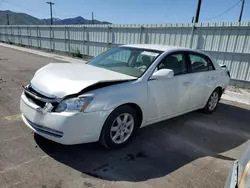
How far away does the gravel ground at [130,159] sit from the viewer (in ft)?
8.21

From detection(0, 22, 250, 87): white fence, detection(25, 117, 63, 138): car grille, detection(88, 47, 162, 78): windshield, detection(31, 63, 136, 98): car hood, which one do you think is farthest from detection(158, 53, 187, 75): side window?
detection(0, 22, 250, 87): white fence

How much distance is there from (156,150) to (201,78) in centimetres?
208

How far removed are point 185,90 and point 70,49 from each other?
1522cm

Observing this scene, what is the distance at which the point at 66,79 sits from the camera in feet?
9.64

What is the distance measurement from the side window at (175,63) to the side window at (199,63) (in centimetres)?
30

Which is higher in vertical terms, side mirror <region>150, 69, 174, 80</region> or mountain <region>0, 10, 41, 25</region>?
mountain <region>0, 10, 41, 25</region>

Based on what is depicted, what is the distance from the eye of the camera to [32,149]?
3.04m

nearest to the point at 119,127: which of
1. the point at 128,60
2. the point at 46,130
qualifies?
the point at 46,130

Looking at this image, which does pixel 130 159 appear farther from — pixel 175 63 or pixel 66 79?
pixel 175 63

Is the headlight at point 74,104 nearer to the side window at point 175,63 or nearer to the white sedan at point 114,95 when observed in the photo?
the white sedan at point 114,95

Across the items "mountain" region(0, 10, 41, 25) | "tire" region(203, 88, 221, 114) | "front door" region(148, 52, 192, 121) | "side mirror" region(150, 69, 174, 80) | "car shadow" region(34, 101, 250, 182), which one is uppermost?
"mountain" region(0, 10, 41, 25)

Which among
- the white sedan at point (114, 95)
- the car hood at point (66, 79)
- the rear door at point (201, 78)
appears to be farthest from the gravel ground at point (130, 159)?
the car hood at point (66, 79)

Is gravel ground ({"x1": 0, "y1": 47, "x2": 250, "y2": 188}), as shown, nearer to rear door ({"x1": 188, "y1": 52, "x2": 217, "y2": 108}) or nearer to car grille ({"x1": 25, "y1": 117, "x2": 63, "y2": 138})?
car grille ({"x1": 25, "y1": 117, "x2": 63, "y2": 138})

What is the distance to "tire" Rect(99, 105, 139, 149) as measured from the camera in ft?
9.62
